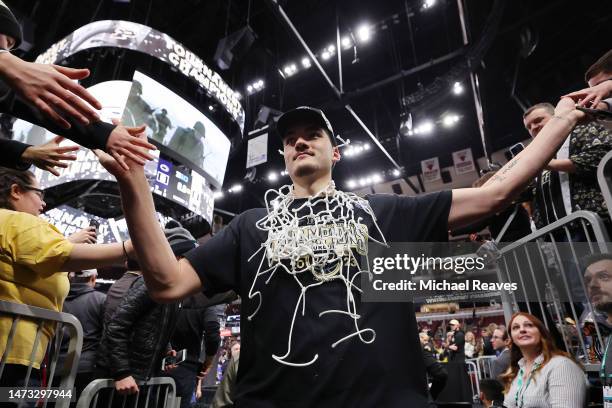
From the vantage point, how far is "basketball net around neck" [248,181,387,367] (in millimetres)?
1121

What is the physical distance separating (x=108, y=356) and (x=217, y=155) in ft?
23.5

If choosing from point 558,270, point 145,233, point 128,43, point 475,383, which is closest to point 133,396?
point 145,233

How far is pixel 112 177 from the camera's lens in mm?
7324

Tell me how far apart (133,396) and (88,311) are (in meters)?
1.06

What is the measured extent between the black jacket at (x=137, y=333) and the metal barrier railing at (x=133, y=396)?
83 millimetres

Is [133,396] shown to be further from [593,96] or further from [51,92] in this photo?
[593,96]

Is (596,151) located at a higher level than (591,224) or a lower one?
higher

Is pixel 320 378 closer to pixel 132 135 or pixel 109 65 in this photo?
pixel 132 135

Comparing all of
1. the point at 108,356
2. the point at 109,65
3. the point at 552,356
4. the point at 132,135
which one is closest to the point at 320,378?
the point at 132,135

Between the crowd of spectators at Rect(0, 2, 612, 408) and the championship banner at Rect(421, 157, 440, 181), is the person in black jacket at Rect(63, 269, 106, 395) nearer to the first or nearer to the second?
A: the crowd of spectators at Rect(0, 2, 612, 408)

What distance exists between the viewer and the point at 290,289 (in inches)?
45.9

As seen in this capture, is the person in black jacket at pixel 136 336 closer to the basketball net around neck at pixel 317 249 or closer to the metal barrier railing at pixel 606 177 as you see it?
the basketball net around neck at pixel 317 249

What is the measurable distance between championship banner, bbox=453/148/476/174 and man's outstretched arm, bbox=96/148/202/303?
11727mm

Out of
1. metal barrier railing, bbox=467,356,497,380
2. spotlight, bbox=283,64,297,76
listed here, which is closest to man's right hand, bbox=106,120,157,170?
metal barrier railing, bbox=467,356,497,380
